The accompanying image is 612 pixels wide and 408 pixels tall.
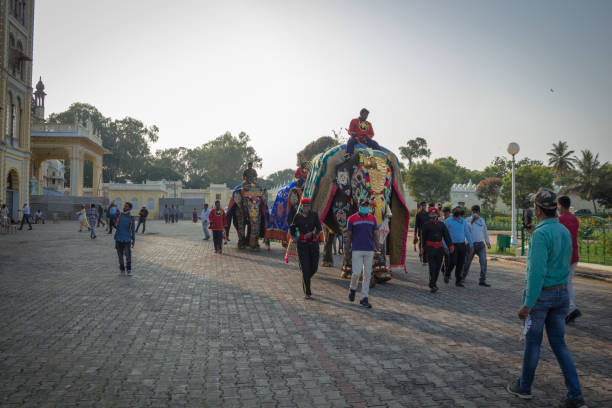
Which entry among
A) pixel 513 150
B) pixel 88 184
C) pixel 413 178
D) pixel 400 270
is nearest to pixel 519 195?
pixel 413 178

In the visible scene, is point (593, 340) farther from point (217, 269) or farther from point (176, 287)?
point (217, 269)

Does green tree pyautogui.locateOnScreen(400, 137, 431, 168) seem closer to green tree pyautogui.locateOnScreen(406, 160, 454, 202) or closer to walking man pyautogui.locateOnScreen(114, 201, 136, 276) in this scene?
green tree pyautogui.locateOnScreen(406, 160, 454, 202)

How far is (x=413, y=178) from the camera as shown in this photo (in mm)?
58000

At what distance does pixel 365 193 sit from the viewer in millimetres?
7953

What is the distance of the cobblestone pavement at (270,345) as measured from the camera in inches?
141

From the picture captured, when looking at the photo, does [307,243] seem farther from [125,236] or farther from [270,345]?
[125,236]

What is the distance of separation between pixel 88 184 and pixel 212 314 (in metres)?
67.8

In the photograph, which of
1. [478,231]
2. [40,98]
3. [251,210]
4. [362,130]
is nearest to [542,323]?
[362,130]

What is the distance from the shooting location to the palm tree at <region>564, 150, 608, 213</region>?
1905 inches

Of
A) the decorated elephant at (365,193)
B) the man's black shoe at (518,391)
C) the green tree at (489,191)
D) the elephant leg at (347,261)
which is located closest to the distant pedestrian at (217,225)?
the decorated elephant at (365,193)

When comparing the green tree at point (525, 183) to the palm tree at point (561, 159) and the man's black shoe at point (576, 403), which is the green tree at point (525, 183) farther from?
the man's black shoe at point (576, 403)

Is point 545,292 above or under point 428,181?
under

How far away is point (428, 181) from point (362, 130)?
1991 inches

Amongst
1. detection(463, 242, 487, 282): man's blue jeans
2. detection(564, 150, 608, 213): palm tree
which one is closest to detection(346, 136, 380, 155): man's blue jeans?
detection(463, 242, 487, 282): man's blue jeans
